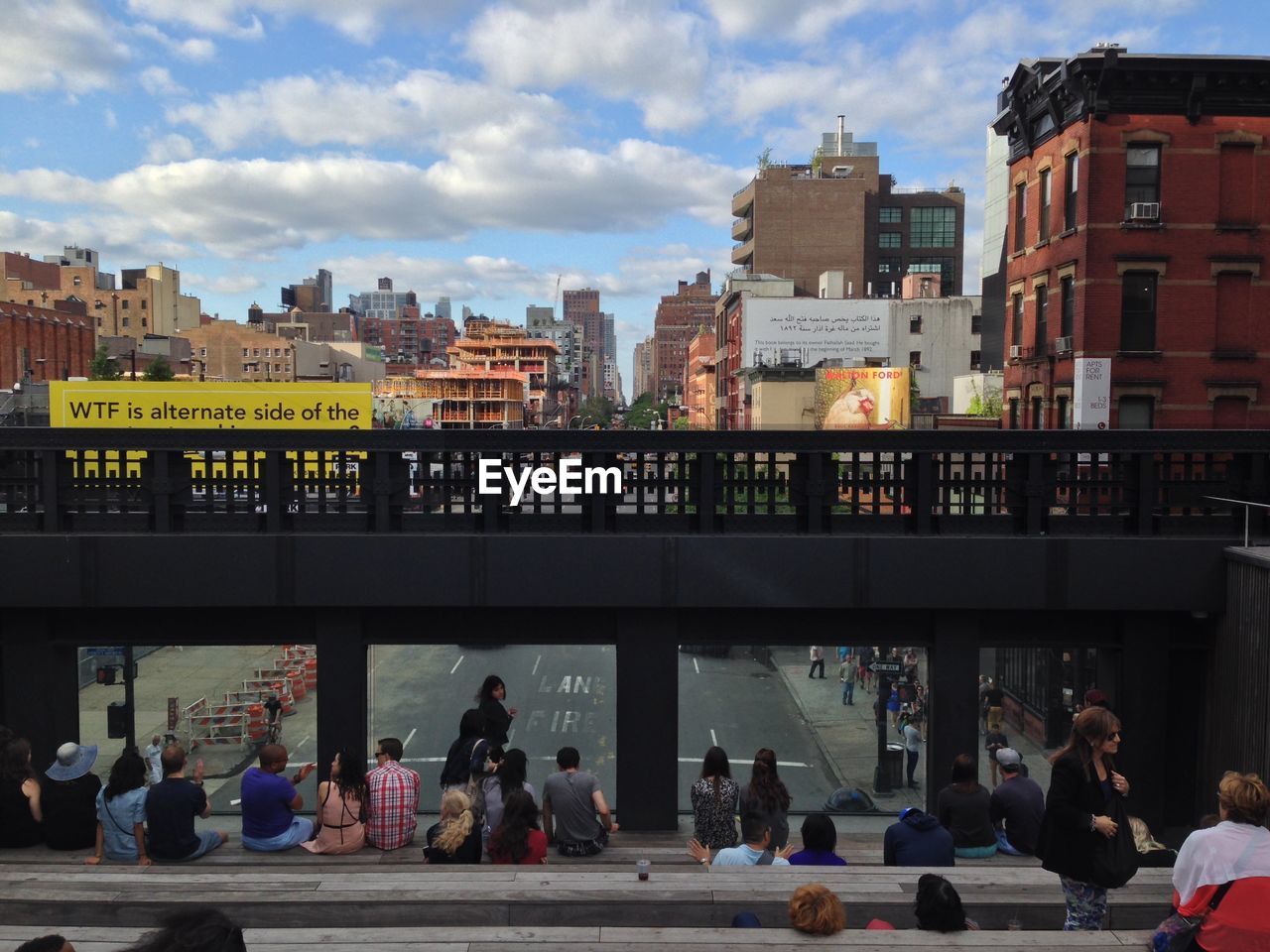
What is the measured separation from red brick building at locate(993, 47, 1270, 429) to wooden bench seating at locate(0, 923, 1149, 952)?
27624mm

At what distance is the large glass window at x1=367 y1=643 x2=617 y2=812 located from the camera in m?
13.1

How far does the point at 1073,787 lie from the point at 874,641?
22.9ft

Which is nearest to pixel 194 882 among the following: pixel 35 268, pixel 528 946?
pixel 528 946

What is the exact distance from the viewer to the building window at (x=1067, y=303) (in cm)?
3200

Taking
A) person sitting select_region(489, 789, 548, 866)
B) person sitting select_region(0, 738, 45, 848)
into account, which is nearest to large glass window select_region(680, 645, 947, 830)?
person sitting select_region(489, 789, 548, 866)

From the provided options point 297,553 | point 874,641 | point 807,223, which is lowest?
point 874,641

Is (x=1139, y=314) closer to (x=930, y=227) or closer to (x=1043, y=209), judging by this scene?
(x=1043, y=209)

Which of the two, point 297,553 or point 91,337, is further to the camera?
point 91,337

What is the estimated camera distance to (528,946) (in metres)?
6.52

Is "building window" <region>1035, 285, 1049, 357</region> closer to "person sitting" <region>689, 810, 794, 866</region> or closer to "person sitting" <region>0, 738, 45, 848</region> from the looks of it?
"person sitting" <region>689, 810, 794, 866</region>

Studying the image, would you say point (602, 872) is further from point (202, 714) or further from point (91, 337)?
point (91, 337)

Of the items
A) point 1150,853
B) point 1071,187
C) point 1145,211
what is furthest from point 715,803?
point 1071,187

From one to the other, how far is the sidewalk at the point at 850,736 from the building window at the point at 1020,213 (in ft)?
87.6

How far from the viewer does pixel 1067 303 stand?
32.4 m
